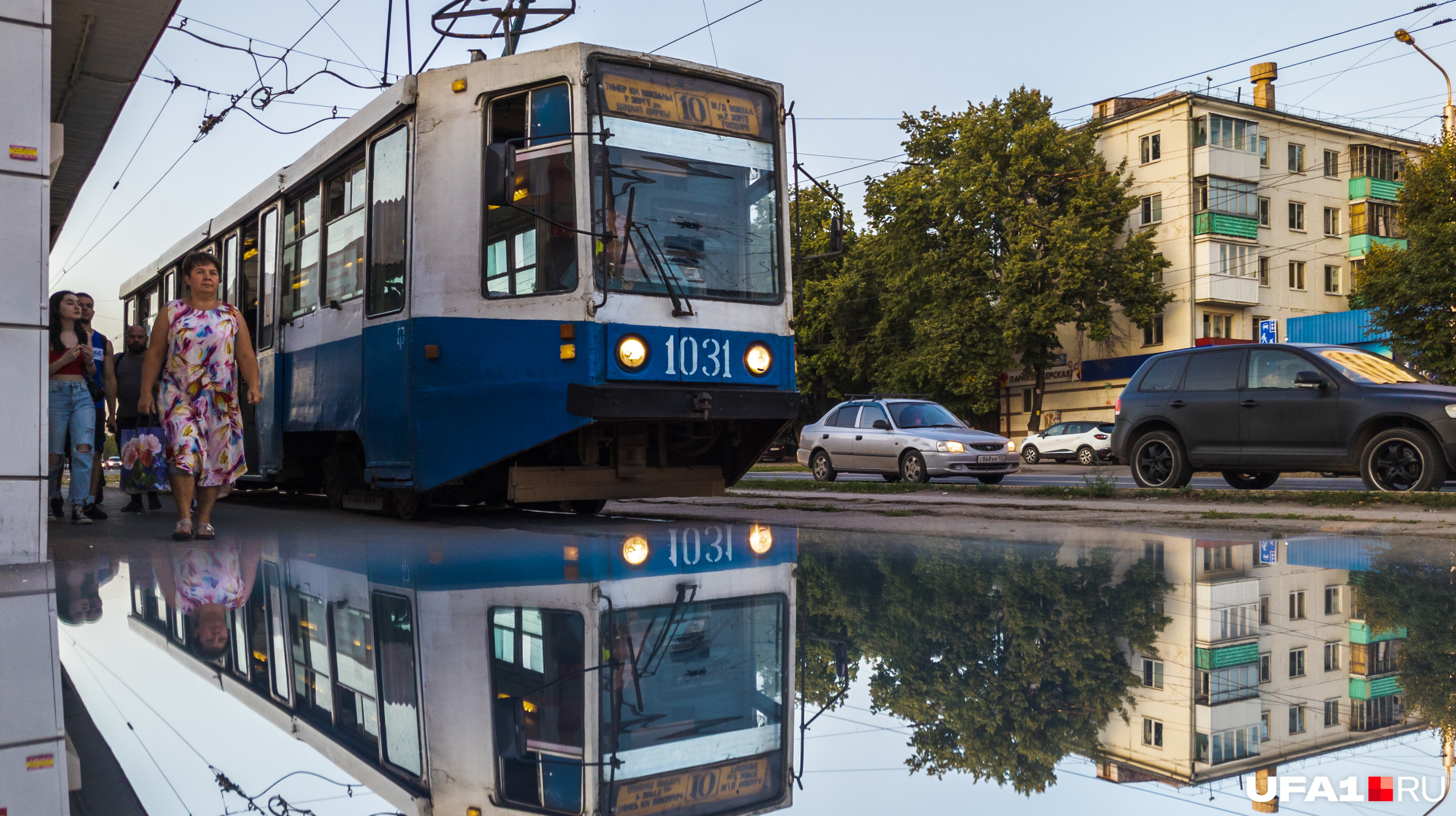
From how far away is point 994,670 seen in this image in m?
3.65

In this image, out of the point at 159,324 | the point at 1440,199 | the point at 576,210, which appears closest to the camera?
the point at 159,324

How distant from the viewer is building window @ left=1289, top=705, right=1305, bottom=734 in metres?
2.92

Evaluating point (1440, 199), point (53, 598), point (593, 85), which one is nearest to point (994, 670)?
point (53, 598)

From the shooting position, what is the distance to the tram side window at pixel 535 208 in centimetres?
914

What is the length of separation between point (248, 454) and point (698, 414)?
703cm

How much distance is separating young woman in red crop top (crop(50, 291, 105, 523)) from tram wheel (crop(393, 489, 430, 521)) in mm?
2534

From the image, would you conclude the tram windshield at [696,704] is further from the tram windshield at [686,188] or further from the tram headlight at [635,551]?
the tram windshield at [686,188]

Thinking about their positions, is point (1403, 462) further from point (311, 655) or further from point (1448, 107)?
point (1448, 107)

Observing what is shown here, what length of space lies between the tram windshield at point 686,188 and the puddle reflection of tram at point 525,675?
3.38 meters

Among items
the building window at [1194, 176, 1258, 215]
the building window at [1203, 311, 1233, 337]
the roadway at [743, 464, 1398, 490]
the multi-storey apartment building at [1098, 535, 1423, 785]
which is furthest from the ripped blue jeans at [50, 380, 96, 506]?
the building window at [1194, 176, 1258, 215]

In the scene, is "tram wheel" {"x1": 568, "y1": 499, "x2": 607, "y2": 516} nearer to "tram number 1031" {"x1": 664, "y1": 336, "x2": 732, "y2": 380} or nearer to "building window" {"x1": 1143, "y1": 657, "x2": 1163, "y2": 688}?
"tram number 1031" {"x1": 664, "y1": 336, "x2": 732, "y2": 380}

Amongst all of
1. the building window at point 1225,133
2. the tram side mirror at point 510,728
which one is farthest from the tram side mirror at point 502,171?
the building window at point 1225,133

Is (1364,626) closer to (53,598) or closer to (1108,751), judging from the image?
(1108,751)
